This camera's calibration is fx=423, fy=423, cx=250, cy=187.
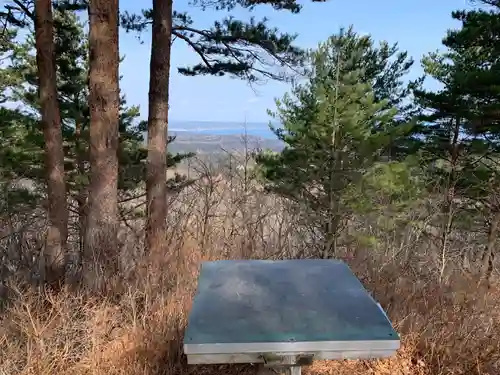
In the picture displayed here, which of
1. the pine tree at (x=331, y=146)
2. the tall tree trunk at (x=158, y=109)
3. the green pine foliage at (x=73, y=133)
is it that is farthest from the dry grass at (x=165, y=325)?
the green pine foliage at (x=73, y=133)

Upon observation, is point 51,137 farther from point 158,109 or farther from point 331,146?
point 331,146

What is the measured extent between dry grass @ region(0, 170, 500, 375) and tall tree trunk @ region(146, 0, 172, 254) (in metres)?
1.17

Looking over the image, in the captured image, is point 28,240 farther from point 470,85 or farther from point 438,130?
point 438,130

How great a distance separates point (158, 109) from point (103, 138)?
1.45m

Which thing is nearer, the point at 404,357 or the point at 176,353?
the point at 176,353

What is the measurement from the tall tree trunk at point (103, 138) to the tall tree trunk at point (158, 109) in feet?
3.38

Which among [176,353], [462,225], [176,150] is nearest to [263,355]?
[176,353]

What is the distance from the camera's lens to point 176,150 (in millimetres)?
12227

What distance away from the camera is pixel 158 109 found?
511cm

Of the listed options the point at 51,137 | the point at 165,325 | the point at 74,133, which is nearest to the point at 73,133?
the point at 74,133

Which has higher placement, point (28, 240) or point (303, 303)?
point (303, 303)

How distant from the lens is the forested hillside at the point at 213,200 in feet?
8.68

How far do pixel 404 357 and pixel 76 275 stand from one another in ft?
9.66

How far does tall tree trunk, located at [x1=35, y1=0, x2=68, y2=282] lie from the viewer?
14.9 ft
